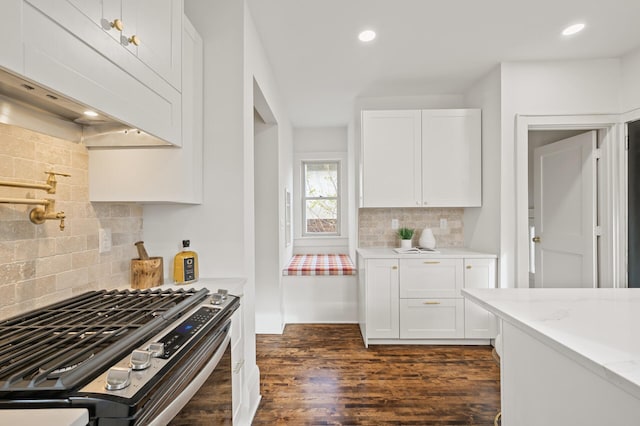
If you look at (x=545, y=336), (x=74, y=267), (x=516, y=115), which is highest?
(x=516, y=115)

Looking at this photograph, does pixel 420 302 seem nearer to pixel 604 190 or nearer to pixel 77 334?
pixel 604 190

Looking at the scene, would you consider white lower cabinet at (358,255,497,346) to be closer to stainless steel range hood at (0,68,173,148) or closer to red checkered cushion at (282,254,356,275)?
red checkered cushion at (282,254,356,275)

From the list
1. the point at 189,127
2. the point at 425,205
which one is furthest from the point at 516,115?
the point at 189,127

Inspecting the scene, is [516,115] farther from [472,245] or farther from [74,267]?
[74,267]

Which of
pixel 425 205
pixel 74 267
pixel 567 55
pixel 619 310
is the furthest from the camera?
pixel 425 205

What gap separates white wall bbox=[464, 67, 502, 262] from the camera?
9.61ft

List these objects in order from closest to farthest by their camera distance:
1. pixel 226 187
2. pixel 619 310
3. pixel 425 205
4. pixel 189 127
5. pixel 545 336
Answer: pixel 545 336 → pixel 619 310 → pixel 189 127 → pixel 226 187 → pixel 425 205

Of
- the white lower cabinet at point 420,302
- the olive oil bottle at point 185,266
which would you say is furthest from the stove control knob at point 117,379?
the white lower cabinet at point 420,302

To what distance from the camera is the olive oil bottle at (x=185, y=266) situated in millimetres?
1700

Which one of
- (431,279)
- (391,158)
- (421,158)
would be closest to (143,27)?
A: (391,158)

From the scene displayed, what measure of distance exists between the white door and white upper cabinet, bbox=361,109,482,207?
0.86 metres

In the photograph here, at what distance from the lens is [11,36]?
2.39 ft

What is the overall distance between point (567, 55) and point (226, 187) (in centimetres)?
306

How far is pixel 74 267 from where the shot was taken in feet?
4.66
